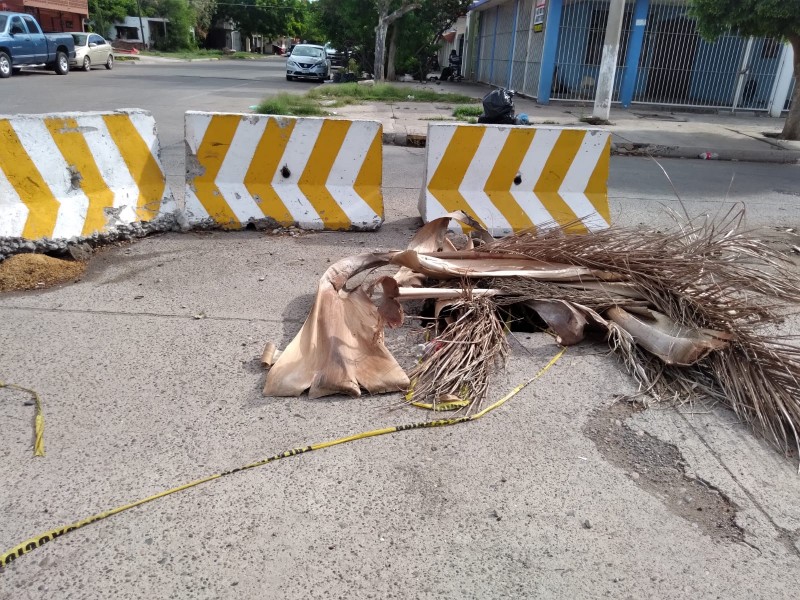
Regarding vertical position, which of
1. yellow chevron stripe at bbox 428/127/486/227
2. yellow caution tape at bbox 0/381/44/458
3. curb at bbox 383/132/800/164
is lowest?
yellow caution tape at bbox 0/381/44/458

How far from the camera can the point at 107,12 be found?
5203 cm

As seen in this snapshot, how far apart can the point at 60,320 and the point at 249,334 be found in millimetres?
1285

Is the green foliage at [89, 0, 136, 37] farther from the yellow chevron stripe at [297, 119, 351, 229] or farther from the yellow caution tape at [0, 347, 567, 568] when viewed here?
the yellow caution tape at [0, 347, 567, 568]

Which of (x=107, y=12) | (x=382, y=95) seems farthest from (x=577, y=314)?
(x=107, y=12)

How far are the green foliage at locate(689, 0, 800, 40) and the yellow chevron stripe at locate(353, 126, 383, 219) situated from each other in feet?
33.3

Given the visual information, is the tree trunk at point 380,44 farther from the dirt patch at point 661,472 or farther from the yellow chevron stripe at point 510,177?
the dirt patch at point 661,472

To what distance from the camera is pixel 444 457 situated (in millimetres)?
→ 2957

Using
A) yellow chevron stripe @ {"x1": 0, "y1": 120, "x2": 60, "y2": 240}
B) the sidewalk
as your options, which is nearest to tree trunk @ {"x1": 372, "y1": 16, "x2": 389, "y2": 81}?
the sidewalk

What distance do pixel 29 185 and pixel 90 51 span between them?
92.3 feet

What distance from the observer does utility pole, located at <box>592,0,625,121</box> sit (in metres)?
14.9

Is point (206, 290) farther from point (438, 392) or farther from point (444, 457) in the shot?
point (444, 457)

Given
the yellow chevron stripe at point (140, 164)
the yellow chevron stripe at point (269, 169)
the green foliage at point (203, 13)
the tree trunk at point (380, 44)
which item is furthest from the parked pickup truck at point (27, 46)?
the green foliage at point (203, 13)

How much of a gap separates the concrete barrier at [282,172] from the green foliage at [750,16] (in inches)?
402

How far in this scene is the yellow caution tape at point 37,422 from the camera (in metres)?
2.90
